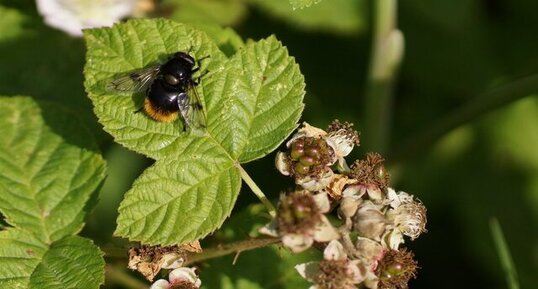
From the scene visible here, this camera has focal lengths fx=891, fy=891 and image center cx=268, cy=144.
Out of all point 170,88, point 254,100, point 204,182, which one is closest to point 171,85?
point 170,88

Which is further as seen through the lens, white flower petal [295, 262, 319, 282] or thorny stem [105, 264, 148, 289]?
thorny stem [105, 264, 148, 289]

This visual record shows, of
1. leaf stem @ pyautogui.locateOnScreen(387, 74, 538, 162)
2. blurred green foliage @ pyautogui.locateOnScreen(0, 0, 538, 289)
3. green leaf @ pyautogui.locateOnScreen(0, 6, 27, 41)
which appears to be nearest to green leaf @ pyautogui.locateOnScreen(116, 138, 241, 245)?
leaf stem @ pyautogui.locateOnScreen(387, 74, 538, 162)

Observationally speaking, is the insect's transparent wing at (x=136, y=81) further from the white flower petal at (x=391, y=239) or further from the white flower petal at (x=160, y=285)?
the white flower petal at (x=391, y=239)

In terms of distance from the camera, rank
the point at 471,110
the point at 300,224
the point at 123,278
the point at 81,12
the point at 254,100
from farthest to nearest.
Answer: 1. the point at 81,12
2. the point at 471,110
3. the point at 123,278
4. the point at 254,100
5. the point at 300,224

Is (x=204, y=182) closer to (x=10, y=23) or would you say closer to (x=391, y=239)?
(x=391, y=239)

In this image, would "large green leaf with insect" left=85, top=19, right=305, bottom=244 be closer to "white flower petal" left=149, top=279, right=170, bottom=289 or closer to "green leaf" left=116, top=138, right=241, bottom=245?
"green leaf" left=116, top=138, right=241, bottom=245

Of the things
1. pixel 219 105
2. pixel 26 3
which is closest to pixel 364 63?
pixel 26 3
